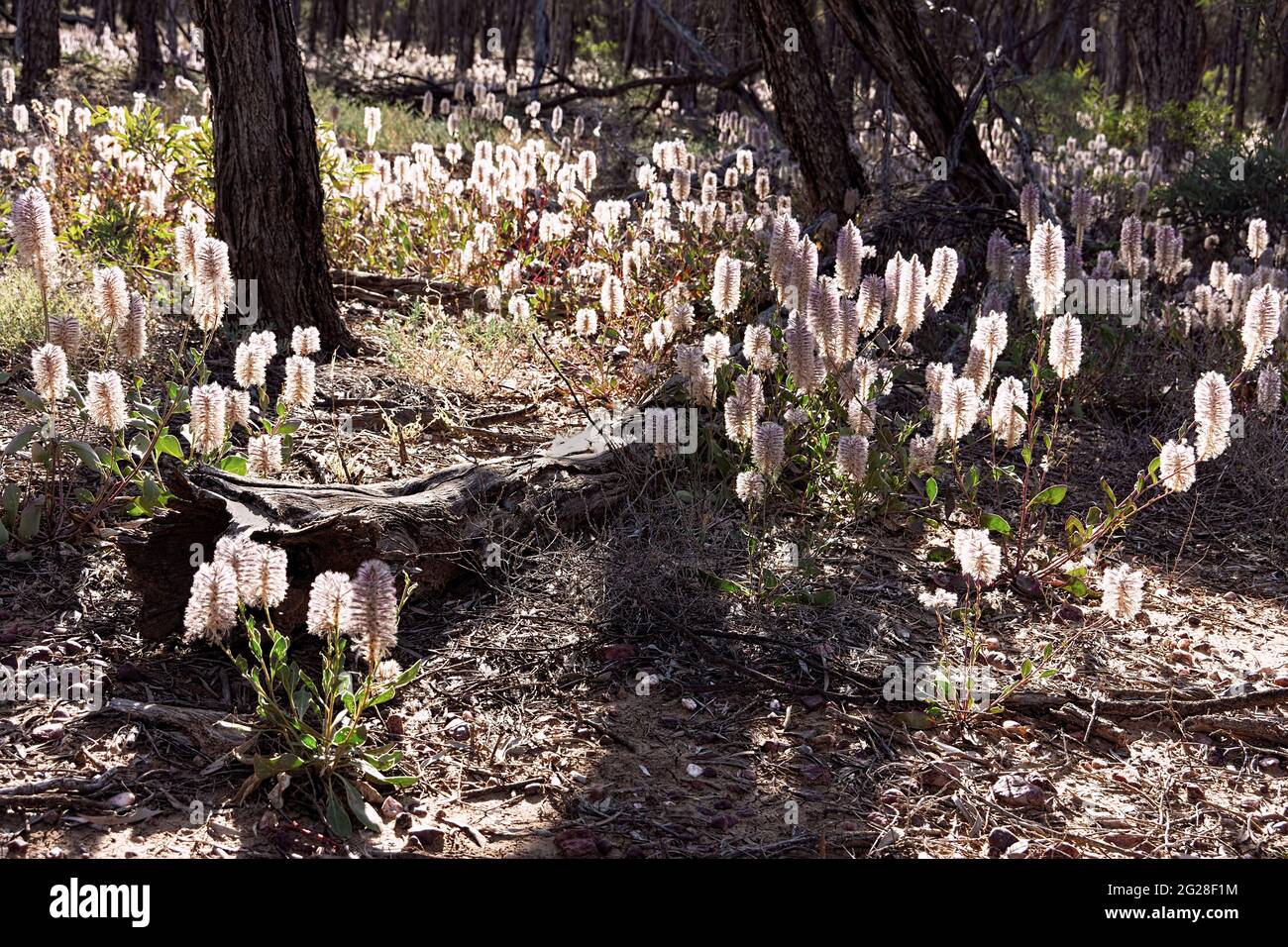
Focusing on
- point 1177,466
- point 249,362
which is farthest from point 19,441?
point 1177,466

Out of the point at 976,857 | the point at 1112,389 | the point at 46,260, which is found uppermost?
the point at 46,260

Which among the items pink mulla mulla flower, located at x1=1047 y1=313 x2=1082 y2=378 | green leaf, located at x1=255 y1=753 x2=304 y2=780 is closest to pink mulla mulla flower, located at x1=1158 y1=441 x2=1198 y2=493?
pink mulla mulla flower, located at x1=1047 y1=313 x2=1082 y2=378

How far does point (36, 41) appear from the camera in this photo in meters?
13.3

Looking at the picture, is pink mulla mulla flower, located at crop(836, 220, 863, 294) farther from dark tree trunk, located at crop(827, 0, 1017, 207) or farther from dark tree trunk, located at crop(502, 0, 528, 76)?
dark tree trunk, located at crop(502, 0, 528, 76)

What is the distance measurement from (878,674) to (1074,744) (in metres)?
0.54

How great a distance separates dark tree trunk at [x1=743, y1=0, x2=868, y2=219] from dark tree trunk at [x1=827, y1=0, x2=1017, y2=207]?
374 millimetres

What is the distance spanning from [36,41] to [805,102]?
10.4 metres

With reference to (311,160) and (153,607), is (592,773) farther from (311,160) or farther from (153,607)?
(311,160)

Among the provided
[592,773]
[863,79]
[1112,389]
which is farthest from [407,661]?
[863,79]

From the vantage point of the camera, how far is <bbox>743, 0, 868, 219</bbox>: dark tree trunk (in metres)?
7.06

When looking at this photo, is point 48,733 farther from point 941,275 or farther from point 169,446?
point 941,275

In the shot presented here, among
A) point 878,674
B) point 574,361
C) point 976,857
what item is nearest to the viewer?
point 976,857

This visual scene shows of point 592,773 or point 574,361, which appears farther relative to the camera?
point 574,361

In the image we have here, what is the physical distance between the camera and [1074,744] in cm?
306
